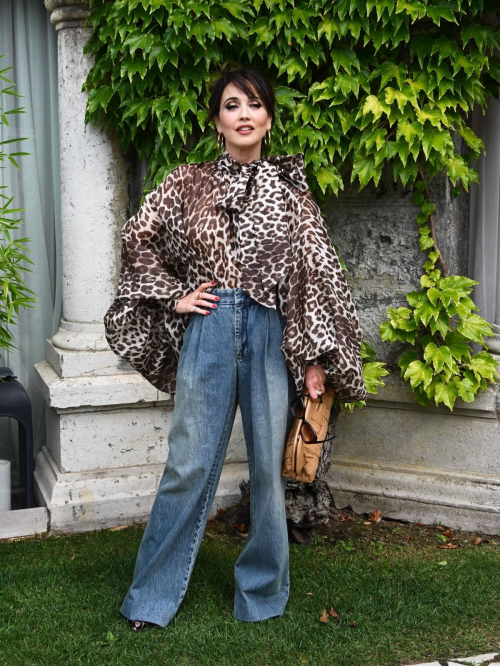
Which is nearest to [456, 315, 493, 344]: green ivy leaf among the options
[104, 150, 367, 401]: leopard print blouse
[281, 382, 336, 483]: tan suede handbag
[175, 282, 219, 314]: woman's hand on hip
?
[104, 150, 367, 401]: leopard print blouse

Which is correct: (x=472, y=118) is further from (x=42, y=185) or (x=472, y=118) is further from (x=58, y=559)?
(x=58, y=559)

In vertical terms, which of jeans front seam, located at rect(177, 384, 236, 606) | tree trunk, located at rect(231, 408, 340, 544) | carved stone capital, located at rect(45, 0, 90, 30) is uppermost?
carved stone capital, located at rect(45, 0, 90, 30)

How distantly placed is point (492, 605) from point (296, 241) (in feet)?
5.27

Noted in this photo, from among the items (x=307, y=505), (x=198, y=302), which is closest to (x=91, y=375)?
(x=307, y=505)

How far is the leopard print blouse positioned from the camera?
2.85 meters

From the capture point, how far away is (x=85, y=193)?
421cm

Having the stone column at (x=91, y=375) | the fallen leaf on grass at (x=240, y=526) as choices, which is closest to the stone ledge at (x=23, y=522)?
the stone column at (x=91, y=375)

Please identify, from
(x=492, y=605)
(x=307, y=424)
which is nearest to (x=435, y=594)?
(x=492, y=605)

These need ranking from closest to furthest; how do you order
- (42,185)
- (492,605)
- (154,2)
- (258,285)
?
(258,285) → (492,605) → (154,2) → (42,185)

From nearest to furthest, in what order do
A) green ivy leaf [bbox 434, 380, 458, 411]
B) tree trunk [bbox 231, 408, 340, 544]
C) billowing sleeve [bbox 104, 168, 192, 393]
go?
1. billowing sleeve [bbox 104, 168, 192, 393]
2. tree trunk [bbox 231, 408, 340, 544]
3. green ivy leaf [bbox 434, 380, 458, 411]

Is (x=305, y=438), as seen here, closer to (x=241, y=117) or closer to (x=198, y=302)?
(x=198, y=302)

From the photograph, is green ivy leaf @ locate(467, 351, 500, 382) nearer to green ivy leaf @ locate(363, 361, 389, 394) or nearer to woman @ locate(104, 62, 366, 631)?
green ivy leaf @ locate(363, 361, 389, 394)

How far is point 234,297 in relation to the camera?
2908mm

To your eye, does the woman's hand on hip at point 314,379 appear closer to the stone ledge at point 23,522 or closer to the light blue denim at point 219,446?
the light blue denim at point 219,446
